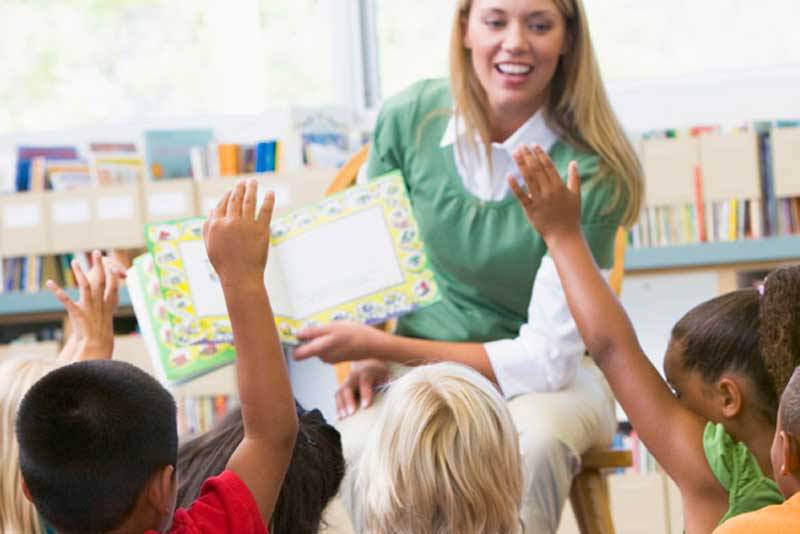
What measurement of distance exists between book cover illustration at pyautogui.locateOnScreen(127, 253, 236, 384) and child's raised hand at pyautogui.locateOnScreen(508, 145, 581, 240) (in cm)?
56

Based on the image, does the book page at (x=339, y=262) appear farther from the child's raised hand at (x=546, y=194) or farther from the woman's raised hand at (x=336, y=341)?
the child's raised hand at (x=546, y=194)

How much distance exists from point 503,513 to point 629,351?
0.99ft

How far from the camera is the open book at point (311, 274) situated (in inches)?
75.4

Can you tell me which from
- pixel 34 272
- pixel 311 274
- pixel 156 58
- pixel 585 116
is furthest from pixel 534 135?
pixel 156 58

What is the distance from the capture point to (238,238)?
1.25 m

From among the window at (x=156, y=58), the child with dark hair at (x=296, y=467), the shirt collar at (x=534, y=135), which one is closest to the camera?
the child with dark hair at (x=296, y=467)

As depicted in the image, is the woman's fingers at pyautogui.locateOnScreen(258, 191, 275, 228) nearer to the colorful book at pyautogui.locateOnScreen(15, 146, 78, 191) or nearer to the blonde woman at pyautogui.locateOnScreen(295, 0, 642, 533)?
the blonde woman at pyautogui.locateOnScreen(295, 0, 642, 533)

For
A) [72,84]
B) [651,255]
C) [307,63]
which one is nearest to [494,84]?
[651,255]

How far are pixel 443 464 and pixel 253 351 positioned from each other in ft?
1.02

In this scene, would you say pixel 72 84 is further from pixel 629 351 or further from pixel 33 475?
pixel 33 475

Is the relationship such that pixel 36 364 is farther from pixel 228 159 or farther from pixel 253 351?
pixel 228 159

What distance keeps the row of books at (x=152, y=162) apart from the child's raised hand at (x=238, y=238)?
2720 millimetres

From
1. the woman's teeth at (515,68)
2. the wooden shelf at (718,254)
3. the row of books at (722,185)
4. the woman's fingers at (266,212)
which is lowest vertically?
the wooden shelf at (718,254)

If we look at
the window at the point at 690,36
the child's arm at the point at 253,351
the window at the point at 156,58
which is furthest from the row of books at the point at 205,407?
the child's arm at the point at 253,351
